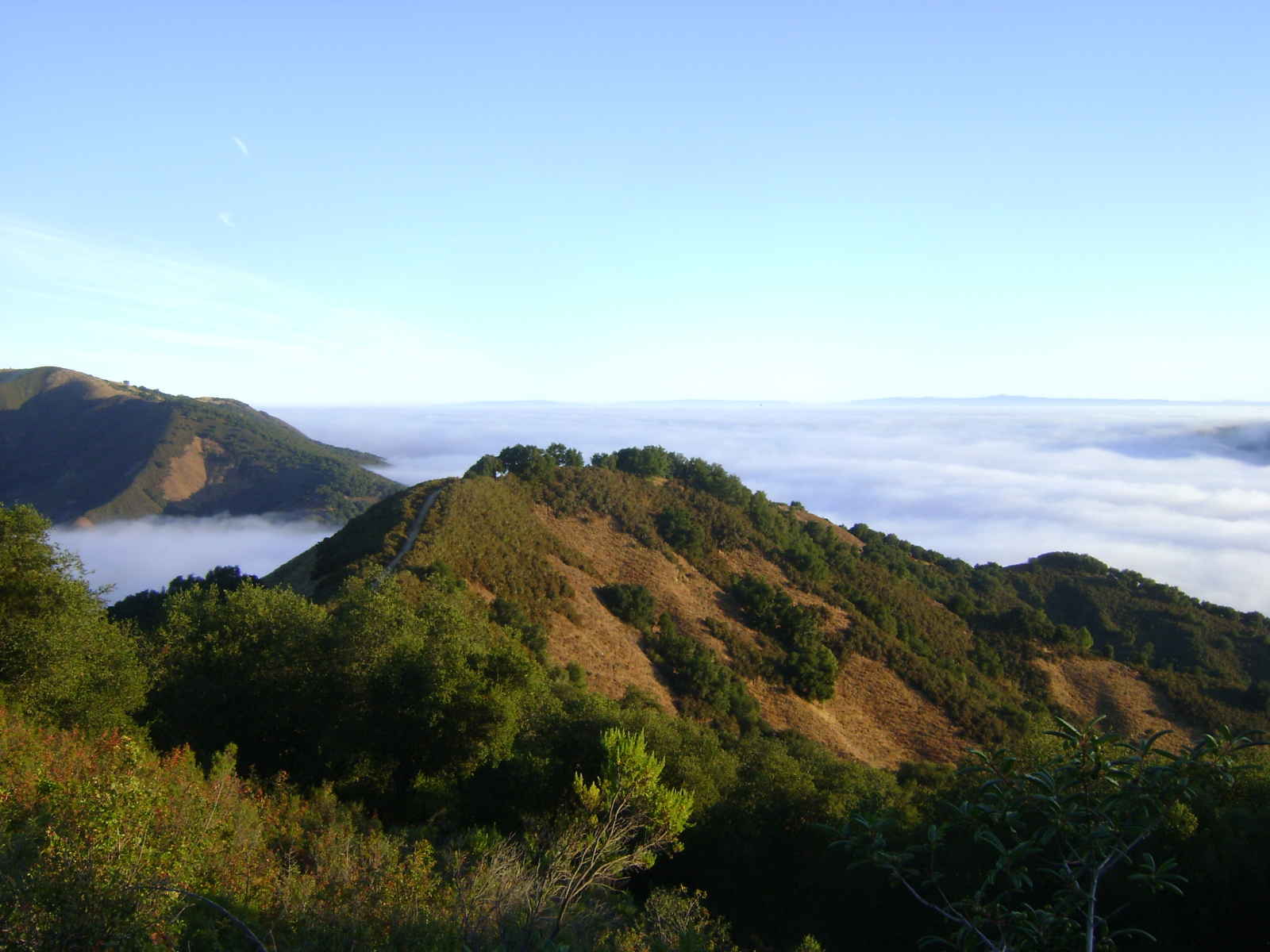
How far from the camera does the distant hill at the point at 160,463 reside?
118562 millimetres

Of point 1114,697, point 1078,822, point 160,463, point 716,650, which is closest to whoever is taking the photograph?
point 1078,822

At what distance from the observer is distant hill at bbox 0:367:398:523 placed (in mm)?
118562

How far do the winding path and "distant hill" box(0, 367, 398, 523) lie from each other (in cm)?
8242

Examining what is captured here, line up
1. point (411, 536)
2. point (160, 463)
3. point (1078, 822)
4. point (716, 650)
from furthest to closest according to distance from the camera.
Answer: point (160, 463), point (716, 650), point (411, 536), point (1078, 822)

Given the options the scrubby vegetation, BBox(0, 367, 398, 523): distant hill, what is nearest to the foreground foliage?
the scrubby vegetation

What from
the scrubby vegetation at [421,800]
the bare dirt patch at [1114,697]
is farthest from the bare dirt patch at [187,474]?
the bare dirt patch at [1114,697]

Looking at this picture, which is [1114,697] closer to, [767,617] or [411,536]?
[767,617]

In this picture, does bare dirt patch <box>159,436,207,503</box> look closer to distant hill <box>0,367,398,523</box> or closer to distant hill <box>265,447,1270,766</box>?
distant hill <box>0,367,398,523</box>

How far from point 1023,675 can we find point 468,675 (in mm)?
35993

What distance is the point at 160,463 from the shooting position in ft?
410

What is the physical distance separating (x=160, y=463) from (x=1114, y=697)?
137648 mm

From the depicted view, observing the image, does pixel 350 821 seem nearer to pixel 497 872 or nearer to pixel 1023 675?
pixel 497 872

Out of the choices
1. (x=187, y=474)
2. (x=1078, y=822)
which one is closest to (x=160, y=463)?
(x=187, y=474)

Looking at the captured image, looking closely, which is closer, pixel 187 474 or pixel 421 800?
pixel 421 800
